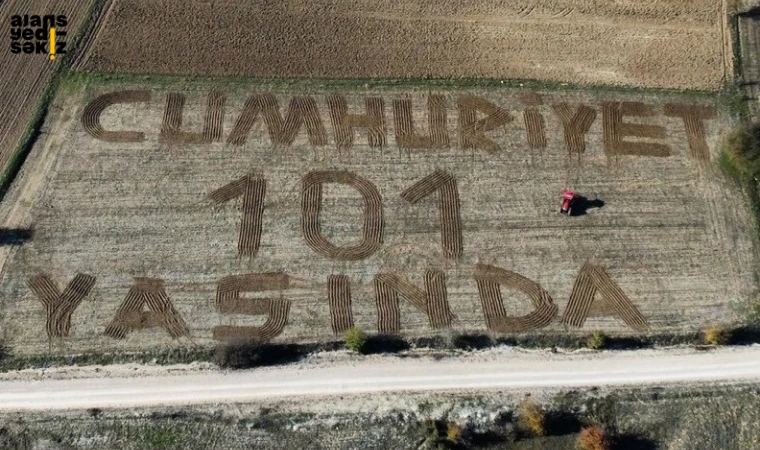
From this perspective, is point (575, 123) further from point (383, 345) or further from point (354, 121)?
point (383, 345)

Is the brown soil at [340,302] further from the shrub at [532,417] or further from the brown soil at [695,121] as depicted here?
the brown soil at [695,121]

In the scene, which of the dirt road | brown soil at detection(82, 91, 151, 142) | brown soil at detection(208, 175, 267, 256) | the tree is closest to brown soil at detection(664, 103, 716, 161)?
the dirt road

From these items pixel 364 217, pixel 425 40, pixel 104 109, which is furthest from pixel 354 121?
pixel 104 109

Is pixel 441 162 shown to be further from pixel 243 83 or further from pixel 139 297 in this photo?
pixel 139 297

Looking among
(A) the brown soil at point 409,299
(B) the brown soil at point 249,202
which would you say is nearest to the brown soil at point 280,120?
(B) the brown soil at point 249,202

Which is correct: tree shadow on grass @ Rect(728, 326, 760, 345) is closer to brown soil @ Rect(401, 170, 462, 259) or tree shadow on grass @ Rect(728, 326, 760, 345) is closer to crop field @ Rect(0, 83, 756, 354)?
crop field @ Rect(0, 83, 756, 354)

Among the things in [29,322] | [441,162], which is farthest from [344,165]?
[29,322]
